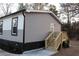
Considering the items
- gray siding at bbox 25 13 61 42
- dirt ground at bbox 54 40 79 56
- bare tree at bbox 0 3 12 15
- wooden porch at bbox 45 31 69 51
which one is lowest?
dirt ground at bbox 54 40 79 56

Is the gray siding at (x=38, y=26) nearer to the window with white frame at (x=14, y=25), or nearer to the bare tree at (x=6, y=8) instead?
the window with white frame at (x=14, y=25)

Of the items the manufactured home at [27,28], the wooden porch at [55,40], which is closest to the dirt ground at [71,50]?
the wooden porch at [55,40]

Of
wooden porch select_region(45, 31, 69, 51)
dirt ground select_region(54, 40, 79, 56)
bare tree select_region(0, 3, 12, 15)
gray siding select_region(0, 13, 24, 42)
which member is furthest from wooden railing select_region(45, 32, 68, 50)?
bare tree select_region(0, 3, 12, 15)

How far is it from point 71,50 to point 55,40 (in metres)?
0.30

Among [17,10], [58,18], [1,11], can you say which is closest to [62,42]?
[58,18]

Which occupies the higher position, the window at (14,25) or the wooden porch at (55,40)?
the window at (14,25)

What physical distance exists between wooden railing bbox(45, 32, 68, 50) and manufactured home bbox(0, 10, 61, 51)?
64 millimetres

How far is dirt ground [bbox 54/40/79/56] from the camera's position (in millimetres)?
2309

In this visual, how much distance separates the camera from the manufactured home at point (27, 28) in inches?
88.5

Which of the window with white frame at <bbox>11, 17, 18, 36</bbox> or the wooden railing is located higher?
the window with white frame at <bbox>11, 17, 18, 36</bbox>

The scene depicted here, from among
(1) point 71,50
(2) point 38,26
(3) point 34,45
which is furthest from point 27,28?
(1) point 71,50

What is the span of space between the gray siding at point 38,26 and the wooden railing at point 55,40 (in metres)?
0.08

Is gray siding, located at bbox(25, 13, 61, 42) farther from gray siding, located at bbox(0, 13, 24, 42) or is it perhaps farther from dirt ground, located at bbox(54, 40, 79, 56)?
dirt ground, located at bbox(54, 40, 79, 56)

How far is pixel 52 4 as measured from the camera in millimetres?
2346
